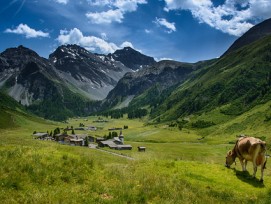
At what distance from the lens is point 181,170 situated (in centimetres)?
2805

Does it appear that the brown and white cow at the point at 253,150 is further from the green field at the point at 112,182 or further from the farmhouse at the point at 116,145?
the farmhouse at the point at 116,145

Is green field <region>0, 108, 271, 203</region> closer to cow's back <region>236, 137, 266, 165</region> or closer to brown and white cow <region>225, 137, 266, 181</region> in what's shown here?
brown and white cow <region>225, 137, 266, 181</region>

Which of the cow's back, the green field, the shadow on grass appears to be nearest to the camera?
the green field

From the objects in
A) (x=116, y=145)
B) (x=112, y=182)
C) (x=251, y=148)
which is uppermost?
(x=251, y=148)

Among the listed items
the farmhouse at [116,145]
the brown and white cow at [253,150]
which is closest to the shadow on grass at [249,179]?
the brown and white cow at [253,150]

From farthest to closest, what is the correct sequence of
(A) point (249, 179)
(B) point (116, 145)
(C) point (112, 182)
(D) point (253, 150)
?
(B) point (116, 145) → (A) point (249, 179) → (D) point (253, 150) → (C) point (112, 182)

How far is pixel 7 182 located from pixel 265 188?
18619 millimetres

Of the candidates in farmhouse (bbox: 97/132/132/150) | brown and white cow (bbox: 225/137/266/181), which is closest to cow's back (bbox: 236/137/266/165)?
brown and white cow (bbox: 225/137/266/181)

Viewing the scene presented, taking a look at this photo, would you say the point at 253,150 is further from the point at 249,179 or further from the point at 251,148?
the point at 249,179

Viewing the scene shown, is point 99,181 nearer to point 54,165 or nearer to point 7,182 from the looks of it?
point 54,165

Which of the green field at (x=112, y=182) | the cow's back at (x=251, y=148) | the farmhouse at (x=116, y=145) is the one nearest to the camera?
the green field at (x=112, y=182)

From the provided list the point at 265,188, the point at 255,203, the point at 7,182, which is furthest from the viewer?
the point at 265,188

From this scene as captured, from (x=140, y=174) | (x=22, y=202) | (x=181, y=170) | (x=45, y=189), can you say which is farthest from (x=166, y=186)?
(x=22, y=202)

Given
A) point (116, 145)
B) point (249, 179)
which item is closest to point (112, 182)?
point (249, 179)
